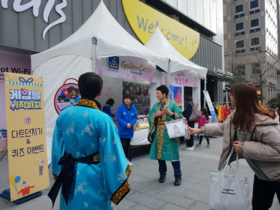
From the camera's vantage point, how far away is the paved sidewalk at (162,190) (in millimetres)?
2963

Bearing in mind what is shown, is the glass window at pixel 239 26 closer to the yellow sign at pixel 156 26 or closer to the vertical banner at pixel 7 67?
the yellow sign at pixel 156 26

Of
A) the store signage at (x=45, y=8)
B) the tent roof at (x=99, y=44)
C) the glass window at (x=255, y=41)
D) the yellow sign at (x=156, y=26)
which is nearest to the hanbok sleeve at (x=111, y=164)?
the tent roof at (x=99, y=44)

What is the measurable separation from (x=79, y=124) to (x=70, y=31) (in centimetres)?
657

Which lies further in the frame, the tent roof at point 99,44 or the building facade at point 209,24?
the building facade at point 209,24

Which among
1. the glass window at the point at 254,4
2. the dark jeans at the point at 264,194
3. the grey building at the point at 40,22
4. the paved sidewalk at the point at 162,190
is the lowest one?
the paved sidewalk at the point at 162,190

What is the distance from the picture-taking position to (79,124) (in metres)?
1.59

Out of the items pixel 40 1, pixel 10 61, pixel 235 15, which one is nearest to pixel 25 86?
pixel 10 61

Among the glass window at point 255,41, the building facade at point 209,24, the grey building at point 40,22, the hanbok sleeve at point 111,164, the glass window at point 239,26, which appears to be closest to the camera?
the hanbok sleeve at point 111,164

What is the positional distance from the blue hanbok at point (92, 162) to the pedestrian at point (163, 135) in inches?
79.1

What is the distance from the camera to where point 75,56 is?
4.10m

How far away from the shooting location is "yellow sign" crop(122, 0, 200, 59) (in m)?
9.62

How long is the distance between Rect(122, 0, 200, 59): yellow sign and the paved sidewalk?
682 centimetres

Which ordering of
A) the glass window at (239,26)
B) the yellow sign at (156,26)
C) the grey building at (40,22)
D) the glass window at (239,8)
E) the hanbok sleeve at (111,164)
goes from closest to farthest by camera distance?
the hanbok sleeve at (111,164), the grey building at (40,22), the yellow sign at (156,26), the glass window at (239,26), the glass window at (239,8)

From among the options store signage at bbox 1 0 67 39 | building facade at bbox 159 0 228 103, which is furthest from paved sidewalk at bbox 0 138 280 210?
building facade at bbox 159 0 228 103
